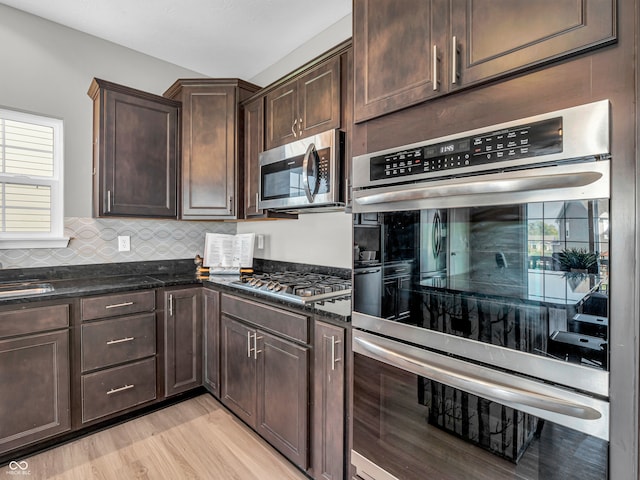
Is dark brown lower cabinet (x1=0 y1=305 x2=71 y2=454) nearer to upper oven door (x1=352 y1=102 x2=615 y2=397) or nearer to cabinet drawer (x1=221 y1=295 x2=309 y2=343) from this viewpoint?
cabinet drawer (x1=221 y1=295 x2=309 y2=343)

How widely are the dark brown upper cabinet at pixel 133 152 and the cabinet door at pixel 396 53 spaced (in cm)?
188

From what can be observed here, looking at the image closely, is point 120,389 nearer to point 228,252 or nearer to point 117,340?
point 117,340

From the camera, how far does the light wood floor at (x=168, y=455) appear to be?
174cm

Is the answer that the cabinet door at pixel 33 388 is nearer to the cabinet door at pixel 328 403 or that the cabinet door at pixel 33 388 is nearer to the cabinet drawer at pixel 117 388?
the cabinet drawer at pixel 117 388

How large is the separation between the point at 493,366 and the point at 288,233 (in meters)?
2.03

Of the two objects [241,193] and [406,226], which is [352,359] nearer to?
[406,226]

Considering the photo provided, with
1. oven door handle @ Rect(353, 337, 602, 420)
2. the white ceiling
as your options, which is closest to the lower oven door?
oven door handle @ Rect(353, 337, 602, 420)

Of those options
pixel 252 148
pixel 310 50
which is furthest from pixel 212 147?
pixel 310 50

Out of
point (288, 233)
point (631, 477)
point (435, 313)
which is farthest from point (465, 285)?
point (288, 233)

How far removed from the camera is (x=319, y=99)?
6.40 feet

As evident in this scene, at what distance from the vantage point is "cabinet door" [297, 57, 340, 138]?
1860 millimetres

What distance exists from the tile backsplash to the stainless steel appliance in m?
2.27

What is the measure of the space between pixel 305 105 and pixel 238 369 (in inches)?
67.5

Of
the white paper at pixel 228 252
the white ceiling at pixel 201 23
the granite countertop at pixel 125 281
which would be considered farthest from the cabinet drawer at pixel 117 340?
the white ceiling at pixel 201 23
